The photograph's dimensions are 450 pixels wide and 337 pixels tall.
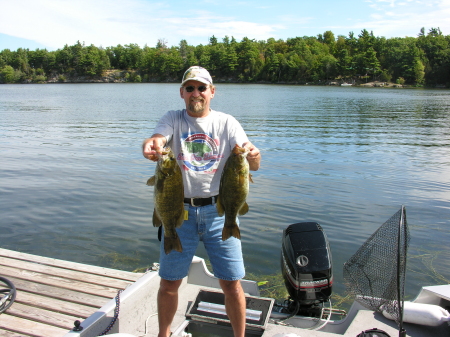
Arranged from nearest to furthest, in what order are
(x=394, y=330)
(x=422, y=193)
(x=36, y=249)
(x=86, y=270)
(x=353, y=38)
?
(x=394, y=330), (x=86, y=270), (x=36, y=249), (x=422, y=193), (x=353, y=38)

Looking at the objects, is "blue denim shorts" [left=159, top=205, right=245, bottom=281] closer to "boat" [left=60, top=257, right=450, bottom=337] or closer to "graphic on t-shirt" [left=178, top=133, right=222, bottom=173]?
"graphic on t-shirt" [left=178, top=133, right=222, bottom=173]

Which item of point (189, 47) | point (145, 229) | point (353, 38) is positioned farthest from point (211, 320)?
point (189, 47)

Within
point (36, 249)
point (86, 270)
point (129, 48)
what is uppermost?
point (129, 48)

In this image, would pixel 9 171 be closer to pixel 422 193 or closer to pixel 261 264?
pixel 261 264

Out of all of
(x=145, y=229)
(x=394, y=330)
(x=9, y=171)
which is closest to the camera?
(x=394, y=330)

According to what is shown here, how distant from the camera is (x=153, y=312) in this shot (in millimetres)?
4309

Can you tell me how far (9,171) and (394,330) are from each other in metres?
13.2

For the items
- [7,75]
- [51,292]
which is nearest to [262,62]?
[7,75]

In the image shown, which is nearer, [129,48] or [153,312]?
[153,312]

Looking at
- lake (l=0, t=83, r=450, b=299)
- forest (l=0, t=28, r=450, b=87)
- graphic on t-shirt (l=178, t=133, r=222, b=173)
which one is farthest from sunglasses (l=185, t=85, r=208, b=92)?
forest (l=0, t=28, r=450, b=87)

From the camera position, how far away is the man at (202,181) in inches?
128

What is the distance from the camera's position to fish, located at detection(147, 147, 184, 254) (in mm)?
2900

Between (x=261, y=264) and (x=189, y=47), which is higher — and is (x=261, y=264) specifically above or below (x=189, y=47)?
below

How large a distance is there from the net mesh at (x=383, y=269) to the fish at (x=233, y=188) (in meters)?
1.35
